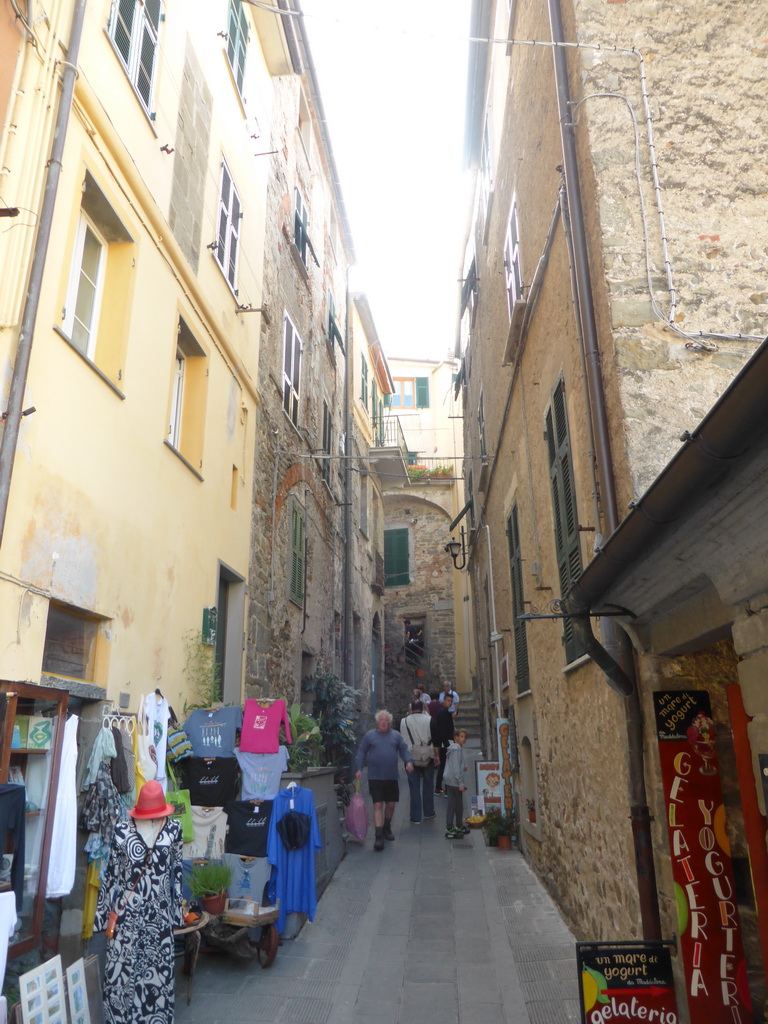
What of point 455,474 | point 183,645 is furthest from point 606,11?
point 455,474

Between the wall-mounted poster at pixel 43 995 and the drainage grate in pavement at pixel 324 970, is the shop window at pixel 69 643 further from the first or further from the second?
the drainage grate in pavement at pixel 324 970

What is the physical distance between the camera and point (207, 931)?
572cm

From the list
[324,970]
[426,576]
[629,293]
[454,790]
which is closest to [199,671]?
[324,970]

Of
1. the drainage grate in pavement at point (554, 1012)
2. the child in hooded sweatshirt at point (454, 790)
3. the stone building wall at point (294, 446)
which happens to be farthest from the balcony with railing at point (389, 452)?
the drainage grate in pavement at point (554, 1012)

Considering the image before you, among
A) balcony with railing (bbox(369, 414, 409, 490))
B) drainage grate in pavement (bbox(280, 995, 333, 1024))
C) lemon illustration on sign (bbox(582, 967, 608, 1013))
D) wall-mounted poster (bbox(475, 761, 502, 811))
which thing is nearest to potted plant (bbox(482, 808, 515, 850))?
wall-mounted poster (bbox(475, 761, 502, 811))

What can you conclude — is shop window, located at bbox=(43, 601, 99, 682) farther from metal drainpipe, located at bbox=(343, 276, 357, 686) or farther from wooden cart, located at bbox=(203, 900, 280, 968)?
metal drainpipe, located at bbox=(343, 276, 357, 686)

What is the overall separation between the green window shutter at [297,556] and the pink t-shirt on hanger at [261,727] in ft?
14.2

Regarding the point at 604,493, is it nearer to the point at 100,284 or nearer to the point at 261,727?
the point at 261,727

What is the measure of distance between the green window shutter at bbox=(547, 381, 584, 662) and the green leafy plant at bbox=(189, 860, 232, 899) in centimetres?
322

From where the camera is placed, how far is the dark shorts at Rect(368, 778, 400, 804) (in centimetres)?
985

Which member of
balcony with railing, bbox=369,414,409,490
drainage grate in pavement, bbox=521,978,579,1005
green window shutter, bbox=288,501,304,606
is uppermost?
balcony with railing, bbox=369,414,409,490

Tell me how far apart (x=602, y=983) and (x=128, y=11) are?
8.13 meters

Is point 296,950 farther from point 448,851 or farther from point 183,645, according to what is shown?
point 448,851

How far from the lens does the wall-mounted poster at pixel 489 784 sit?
10.2 m
